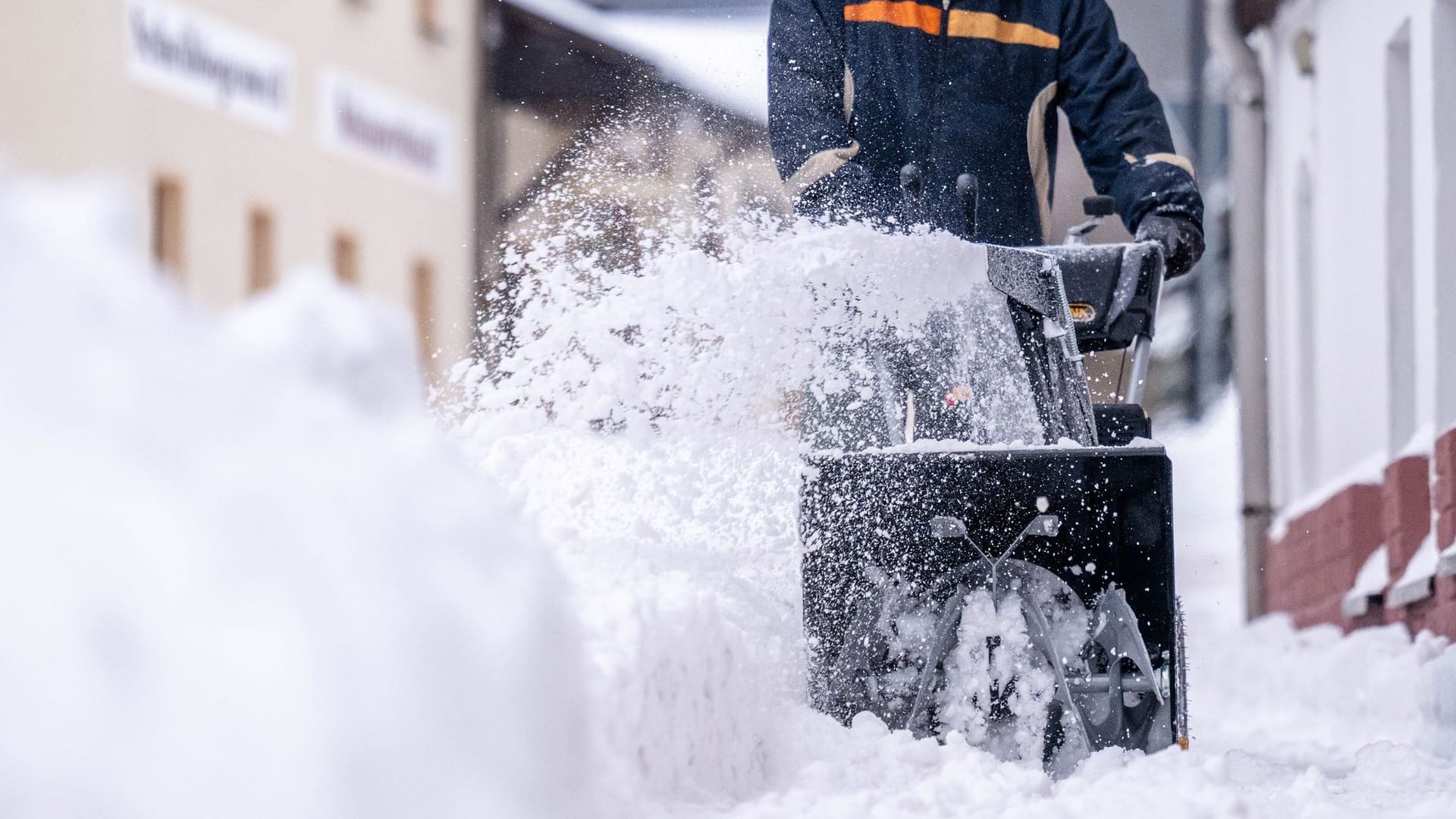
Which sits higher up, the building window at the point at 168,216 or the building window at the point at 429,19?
the building window at the point at 429,19

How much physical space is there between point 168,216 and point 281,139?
6.47 feet

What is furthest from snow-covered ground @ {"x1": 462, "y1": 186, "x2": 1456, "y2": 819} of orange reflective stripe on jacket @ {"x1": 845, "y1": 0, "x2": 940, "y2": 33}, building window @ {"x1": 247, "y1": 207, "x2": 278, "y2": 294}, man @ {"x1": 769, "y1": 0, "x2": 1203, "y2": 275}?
building window @ {"x1": 247, "y1": 207, "x2": 278, "y2": 294}

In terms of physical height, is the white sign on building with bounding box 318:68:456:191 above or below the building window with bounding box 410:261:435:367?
above

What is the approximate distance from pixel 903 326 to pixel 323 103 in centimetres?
1780

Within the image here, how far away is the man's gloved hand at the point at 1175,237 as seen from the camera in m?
4.92

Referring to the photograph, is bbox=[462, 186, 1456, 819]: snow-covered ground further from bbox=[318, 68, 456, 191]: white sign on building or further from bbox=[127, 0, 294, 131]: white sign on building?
bbox=[318, 68, 456, 191]: white sign on building

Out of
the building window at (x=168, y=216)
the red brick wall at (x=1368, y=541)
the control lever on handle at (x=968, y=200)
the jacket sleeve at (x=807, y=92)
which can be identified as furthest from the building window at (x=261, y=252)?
the control lever on handle at (x=968, y=200)

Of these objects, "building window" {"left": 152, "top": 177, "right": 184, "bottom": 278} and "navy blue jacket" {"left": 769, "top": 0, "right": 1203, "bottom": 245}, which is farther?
"building window" {"left": 152, "top": 177, "right": 184, "bottom": 278}

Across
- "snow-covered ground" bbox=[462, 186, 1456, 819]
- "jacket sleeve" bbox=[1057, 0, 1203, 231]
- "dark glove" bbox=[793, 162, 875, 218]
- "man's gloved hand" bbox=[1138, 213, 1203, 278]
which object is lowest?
"snow-covered ground" bbox=[462, 186, 1456, 819]

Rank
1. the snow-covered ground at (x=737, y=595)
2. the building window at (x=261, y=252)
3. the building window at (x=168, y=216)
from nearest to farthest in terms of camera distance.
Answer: the snow-covered ground at (x=737, y=595) → the building window at (x=168, y=216) → the building window at (x=261, y=252)

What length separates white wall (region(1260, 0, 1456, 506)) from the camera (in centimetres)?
835

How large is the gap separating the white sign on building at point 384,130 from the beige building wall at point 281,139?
43 millimetres

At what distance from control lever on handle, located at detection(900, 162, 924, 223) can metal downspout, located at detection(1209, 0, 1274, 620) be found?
7.94 metres

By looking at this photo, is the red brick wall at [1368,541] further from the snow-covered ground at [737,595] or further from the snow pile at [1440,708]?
the snow pile at [1440,708]
